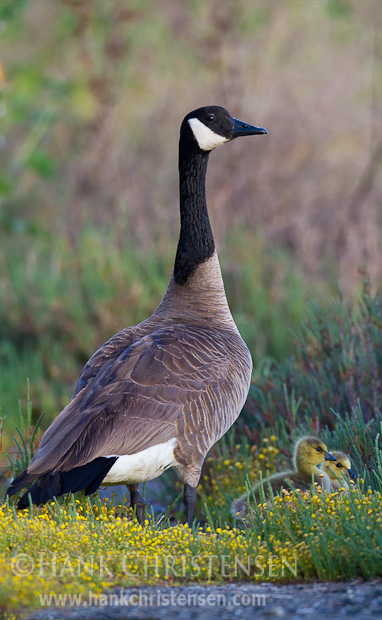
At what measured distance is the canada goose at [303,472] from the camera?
518 centimetres

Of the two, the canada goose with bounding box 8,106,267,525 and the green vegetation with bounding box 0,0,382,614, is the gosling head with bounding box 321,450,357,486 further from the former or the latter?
the canada goose with bounding box 8,106,267,525

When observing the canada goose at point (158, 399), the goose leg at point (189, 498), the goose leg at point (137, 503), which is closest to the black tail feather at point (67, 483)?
the canada goose at point (158, 399)

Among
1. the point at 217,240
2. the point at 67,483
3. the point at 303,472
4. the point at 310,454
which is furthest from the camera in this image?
the point at 217,240

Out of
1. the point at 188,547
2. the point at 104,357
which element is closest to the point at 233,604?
the point at 188,547

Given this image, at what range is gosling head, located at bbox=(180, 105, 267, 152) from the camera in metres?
6.32

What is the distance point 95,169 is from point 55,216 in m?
1.33

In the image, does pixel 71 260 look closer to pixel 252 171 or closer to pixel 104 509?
pixel 252 171

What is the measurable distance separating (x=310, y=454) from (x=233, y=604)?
177 cm

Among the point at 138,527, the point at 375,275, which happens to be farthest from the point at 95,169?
the point at 138,527

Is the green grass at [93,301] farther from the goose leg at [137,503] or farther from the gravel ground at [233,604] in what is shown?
the gravel ground at [233,604]

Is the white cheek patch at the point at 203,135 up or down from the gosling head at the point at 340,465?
up

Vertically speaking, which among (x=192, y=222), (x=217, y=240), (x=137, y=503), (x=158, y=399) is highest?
(x=192, y=222)

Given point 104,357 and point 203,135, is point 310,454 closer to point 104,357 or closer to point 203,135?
point 104,357

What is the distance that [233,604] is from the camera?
3576 mm
